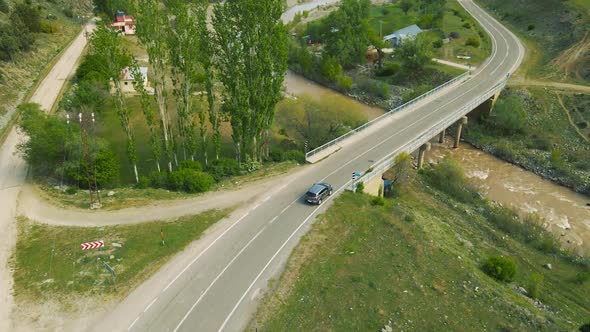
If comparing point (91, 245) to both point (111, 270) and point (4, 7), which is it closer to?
point (111, 270)

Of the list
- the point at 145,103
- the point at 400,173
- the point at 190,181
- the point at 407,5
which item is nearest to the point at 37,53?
the point at 145,103

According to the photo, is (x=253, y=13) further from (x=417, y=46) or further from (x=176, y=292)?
(x=417, y=46)

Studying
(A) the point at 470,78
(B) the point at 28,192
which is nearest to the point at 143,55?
(B) the point at 28,192

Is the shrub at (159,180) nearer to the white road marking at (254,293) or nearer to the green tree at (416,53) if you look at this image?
the white road marking at (254,293)

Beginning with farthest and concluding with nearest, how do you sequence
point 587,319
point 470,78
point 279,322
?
1. point 470,78
2. point 587,319
3. point 279,322

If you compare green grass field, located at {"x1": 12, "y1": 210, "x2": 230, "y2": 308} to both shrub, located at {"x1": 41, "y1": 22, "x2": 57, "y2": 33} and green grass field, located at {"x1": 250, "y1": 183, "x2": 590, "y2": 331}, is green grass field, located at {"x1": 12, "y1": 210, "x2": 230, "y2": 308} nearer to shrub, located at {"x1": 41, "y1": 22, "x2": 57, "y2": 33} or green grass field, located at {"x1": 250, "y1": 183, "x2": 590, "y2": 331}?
green grass field, located at {"x1": 250, "y1": 183, "x2": 590, "y2": 331}
